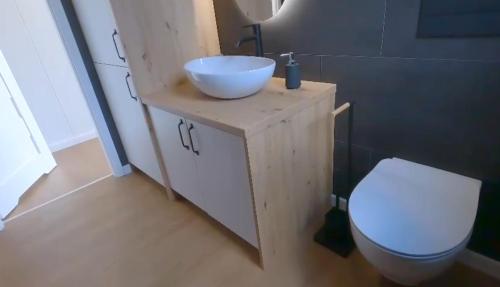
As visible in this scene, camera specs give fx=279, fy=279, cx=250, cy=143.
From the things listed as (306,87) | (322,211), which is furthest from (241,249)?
(306,87)

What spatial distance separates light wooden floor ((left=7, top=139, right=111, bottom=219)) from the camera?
7.17 ft

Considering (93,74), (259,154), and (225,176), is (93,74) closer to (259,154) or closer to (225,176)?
(225,176)

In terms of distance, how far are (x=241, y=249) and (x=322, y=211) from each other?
50cm

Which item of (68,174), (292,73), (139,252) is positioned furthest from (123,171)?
(292,73)

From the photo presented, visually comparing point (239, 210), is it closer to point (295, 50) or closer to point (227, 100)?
point (227, 100)

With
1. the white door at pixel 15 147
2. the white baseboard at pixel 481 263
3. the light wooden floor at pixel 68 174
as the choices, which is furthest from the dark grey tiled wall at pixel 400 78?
the white door at pixel 15 147

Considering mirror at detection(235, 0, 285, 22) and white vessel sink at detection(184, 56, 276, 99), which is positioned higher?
mirror at detection(235, 0, 285, 22)

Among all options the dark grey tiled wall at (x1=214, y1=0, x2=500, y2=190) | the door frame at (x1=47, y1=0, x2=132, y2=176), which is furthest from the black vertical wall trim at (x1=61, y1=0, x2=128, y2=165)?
the dark grey tiled wall at (x1=214, y1=0, x2=500, y2=190)

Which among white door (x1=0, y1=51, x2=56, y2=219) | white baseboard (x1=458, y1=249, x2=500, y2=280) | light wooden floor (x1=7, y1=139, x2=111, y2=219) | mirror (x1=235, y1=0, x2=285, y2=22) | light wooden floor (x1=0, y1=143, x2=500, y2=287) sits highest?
mirror (x1=235, y1=0, x2=285, y2=22)

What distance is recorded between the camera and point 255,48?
1642 millimetres

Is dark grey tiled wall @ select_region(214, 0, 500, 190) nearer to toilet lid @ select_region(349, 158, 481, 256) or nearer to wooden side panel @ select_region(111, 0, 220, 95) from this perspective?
toilet lid @ select_region(349, 158, 481, 256)

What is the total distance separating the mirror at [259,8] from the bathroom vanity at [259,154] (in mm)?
370

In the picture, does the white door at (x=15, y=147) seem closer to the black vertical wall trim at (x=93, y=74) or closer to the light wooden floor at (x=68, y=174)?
the light wooden floor at (x=68, y=174)

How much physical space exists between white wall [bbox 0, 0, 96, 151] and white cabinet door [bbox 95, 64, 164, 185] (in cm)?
95
